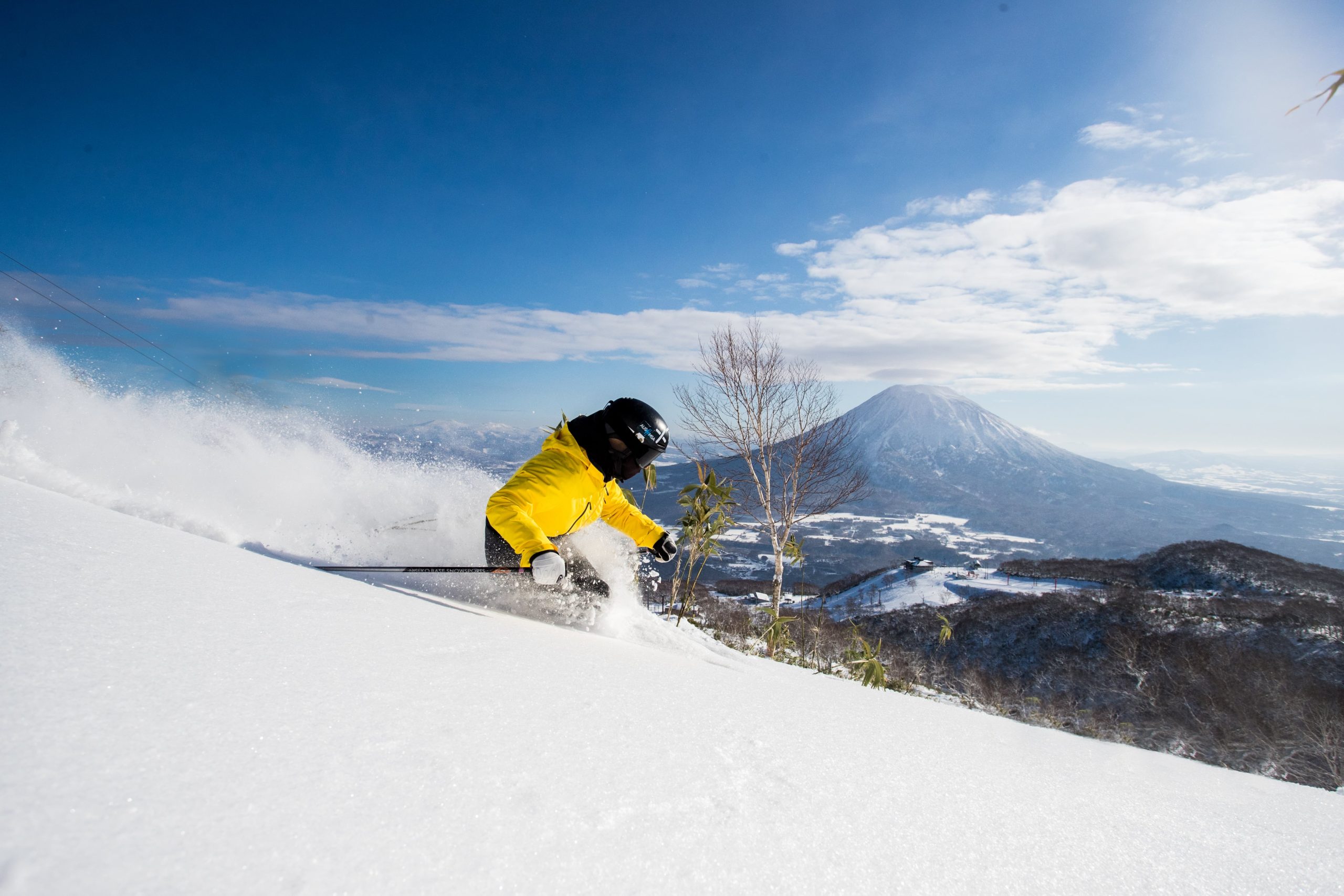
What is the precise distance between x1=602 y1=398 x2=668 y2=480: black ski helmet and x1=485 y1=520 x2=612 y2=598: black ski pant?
0.64 metres

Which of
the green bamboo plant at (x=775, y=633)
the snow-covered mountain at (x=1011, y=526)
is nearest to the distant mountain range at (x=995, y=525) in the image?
the snow-covered mountain at (x=1011, y=526)

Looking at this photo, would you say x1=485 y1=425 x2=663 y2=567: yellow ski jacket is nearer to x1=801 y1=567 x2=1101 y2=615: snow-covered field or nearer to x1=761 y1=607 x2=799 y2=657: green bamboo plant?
x1=761 y1=607 x2=799 y2=657: green bamboo plant

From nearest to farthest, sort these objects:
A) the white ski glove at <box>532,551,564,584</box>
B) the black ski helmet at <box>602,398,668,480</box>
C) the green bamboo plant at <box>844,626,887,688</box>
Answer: the white ski glove at <box>532,551,564,584</box> → the black ski helmet at <box>602,398,668,480</box> → the green bamboo plant at <box>844,626,887,688</box>

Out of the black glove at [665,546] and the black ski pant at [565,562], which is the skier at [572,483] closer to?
the black ski pant at [565,562]

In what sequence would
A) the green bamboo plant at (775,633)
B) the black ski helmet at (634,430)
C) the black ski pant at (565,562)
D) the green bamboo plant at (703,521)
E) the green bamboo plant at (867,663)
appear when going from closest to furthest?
1. the black ski pant at (565,562)
2. the black ski helmet at (634,430)
3. the green bamboo plant at (867,663)
4. the green bamboo plant at (703,521)
5. the green bamboo plant at (775,633)

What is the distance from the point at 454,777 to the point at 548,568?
2.01m

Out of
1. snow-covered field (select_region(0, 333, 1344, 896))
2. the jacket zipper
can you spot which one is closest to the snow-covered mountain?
the jacket zipper

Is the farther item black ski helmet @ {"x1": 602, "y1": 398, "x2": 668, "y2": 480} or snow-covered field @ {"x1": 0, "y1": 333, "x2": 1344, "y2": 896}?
black ski helmet @ {"x1": 602, "y1": 398, "x2": 668, "y2": 480}

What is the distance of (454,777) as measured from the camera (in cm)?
83

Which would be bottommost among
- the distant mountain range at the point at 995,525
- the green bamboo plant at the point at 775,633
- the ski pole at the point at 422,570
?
the distant mountain range at the point at 995,525

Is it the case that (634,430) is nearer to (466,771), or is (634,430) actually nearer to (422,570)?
(422,570)

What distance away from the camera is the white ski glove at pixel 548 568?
2.81 meters

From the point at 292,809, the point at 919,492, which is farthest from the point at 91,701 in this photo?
the point at 919,492

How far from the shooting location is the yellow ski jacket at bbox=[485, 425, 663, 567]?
3.01 m
